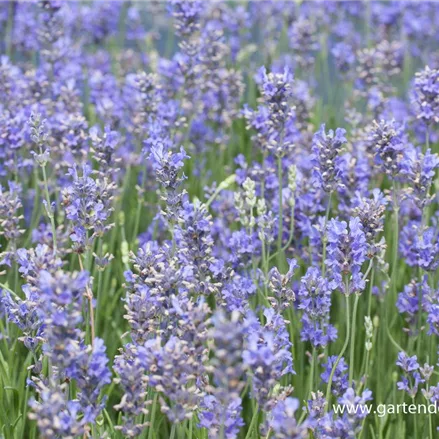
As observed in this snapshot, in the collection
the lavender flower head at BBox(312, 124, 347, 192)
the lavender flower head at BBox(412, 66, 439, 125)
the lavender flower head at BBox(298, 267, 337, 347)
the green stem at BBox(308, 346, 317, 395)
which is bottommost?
the green stem at BBox(308, 346, 317, 395)

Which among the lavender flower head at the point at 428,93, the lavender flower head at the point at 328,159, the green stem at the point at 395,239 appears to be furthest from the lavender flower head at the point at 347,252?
the lavender flower head at the point at 428,93

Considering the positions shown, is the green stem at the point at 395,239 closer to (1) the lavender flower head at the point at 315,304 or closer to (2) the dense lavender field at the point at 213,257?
(2) the dense lavender field at the point at 213,257

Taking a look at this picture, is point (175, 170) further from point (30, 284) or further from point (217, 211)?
point (217, 211)

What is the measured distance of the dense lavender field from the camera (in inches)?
91.7

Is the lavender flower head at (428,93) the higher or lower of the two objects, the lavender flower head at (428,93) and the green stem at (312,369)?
the higher

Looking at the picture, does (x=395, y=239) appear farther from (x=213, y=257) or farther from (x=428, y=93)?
(x=213, y=257)

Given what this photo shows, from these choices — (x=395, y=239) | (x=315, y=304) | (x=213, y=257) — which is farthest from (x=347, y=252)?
(x=395, y=239)

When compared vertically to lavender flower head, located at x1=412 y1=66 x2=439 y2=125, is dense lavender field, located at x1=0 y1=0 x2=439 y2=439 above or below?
below

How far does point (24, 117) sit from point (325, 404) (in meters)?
2.07

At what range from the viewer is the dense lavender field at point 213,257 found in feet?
7.64

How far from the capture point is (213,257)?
288cm

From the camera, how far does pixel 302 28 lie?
5.59 m

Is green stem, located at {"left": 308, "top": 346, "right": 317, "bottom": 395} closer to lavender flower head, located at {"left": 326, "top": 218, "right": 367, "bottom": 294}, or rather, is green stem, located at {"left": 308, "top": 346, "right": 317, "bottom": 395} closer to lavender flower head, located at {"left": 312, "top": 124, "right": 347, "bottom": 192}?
lavender flower head, located at {"left": 326, "top": 218, "right": 367, "bottom": 294}

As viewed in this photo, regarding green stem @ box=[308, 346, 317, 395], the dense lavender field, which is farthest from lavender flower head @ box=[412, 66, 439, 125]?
green stem @ box=[308, 346, 317, 395]
